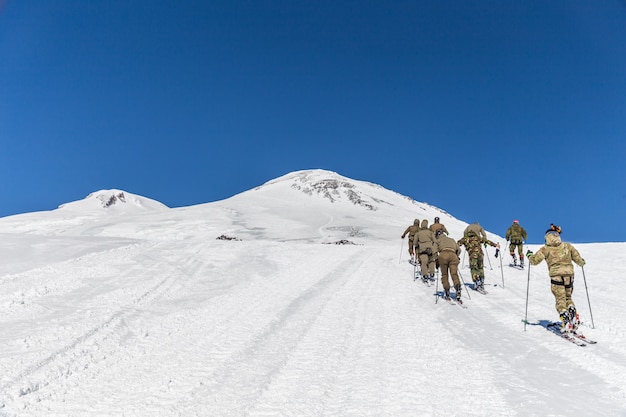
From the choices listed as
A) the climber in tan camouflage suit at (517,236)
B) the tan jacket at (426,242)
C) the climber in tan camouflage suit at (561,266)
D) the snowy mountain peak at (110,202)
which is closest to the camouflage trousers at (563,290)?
the climber in tan camouflage suit at (561,266)

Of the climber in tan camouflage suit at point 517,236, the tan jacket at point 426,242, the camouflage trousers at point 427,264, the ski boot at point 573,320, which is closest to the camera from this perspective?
the ski boot at point 573,320

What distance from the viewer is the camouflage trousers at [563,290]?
22.1ft

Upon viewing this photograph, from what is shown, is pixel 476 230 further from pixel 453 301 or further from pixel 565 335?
pixel 565 335

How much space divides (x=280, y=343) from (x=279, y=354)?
0.56 meters

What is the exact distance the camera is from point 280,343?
596cm

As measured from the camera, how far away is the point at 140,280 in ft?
35.8

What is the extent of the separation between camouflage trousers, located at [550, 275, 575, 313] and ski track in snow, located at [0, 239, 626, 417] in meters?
0.58

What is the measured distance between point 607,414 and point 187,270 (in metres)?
11.7

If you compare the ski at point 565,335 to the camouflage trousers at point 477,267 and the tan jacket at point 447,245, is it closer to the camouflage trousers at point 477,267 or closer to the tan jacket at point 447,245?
the tan jacket at point 447,245

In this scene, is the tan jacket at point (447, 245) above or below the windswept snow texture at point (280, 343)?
above

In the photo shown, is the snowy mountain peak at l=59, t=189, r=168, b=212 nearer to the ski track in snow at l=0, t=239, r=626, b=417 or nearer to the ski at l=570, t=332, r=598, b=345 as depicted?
the ski track in snow at l=0, t=239, r=626, b=417

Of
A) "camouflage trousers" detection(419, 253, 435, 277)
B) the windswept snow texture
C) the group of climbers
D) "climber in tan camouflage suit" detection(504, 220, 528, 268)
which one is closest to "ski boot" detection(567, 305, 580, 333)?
the group of climbers

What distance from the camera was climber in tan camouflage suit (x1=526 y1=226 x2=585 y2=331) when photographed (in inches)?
265

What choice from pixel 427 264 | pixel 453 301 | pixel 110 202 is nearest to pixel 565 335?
pixel 453 301
